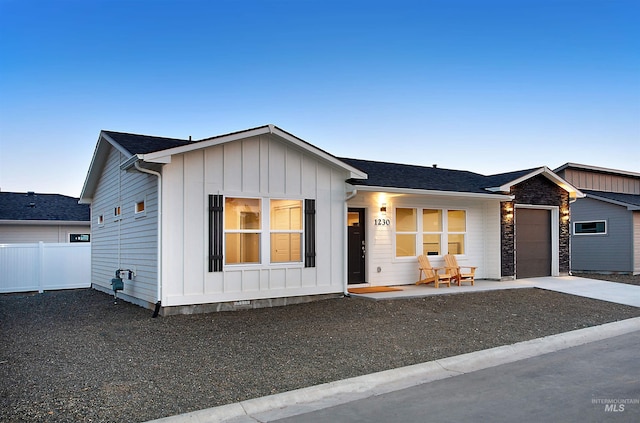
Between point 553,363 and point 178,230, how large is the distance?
6598 mm

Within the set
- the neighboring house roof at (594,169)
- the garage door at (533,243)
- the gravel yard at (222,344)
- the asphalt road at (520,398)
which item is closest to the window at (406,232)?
the gravel yard at (222,344)

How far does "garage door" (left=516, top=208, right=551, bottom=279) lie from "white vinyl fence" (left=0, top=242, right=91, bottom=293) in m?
14.1

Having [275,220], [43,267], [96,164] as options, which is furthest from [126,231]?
[43,267]

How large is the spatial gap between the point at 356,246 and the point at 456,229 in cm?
351

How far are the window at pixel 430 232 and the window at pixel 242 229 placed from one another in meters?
4.53

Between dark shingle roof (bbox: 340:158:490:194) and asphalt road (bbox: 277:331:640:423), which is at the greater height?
dark shingle roof (bbox: 340:158:490:194)

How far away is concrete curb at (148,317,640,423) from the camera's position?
13.6ft

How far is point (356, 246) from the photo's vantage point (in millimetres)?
12094

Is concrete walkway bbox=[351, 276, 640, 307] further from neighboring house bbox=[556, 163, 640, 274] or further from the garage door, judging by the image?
neighboring house bbox=[556, 163, 640, 274]

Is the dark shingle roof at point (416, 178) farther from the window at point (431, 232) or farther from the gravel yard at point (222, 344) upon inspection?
the gravel yard at point (222, 344)

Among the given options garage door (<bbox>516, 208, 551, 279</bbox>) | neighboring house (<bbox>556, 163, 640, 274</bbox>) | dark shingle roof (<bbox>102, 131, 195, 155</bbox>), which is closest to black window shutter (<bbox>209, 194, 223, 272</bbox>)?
dark shingle roof (<bbox>102, 131, 195, 155</bbox>)

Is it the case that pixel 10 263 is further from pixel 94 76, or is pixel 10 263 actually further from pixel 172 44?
pixel 172 44

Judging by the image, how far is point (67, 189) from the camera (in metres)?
26.1

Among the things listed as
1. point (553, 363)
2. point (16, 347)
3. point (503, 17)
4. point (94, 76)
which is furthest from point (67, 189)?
point (553, 363)
